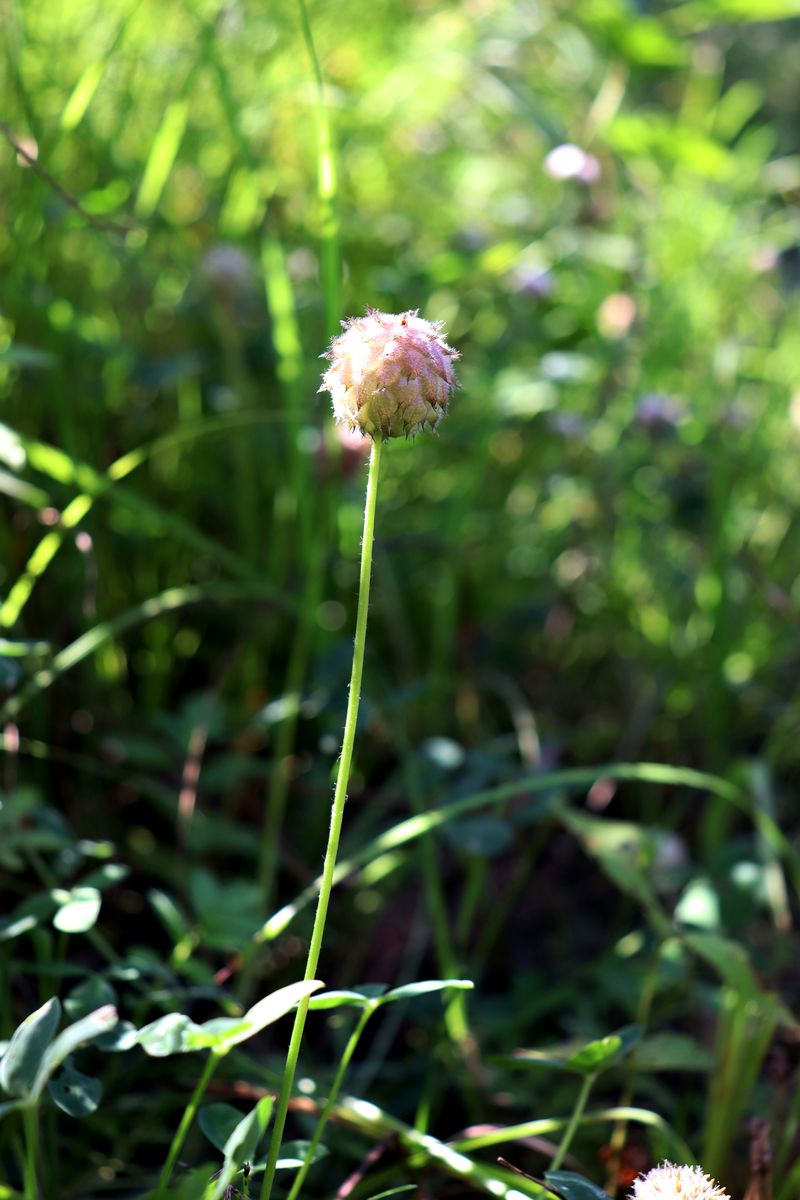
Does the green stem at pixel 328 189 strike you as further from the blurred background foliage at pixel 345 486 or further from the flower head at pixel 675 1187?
the flower head at pixel 675 1187

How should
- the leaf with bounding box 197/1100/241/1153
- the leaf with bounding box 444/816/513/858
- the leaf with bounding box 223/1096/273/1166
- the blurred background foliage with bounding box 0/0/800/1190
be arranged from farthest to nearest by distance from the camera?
the blurred background foliage with bounding box 0/0/800/1190, the leaf with bounding box 444/816/513/858, the leaf with bounding box 197/1100/241/1153, the leaf with bounding box 223/1096/273/1166

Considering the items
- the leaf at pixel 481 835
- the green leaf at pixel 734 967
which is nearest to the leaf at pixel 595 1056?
the green leaf at pixel 734 967

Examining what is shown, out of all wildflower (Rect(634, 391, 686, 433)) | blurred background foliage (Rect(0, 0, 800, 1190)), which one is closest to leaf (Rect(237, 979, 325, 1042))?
blurred background foliage (Rect(0, 0, 800, 1190))

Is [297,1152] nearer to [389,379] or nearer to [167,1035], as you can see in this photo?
[167,1035]

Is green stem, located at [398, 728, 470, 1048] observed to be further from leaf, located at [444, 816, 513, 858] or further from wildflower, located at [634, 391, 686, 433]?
wildflower, located at [634, 391, 686, 433]

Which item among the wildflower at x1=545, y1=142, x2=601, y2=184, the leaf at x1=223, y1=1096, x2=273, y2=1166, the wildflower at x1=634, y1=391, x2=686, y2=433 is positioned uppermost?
the wildflower at x1=545, y1=142, x2=601, y2=184

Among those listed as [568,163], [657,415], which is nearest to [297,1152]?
[657,415]

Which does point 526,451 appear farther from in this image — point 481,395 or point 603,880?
point 603,880
